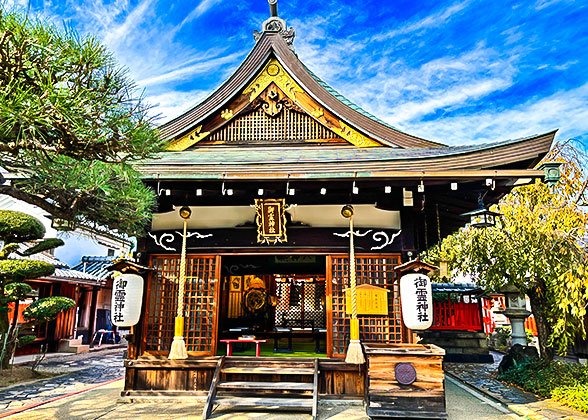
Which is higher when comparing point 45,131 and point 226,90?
point 226,90

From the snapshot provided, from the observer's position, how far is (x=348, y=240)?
7.86m

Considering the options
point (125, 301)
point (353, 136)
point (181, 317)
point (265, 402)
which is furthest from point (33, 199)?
point (353, 136)

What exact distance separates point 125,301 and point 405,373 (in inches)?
200

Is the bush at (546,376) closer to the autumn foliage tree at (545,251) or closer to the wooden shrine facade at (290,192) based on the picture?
the autumn foliage tree at (545,251)

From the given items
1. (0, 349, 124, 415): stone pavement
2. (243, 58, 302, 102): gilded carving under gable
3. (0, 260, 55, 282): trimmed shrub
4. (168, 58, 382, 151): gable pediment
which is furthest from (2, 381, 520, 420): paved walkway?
(243, 58, 302, 102): gilded carving under gable

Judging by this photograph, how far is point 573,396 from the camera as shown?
7309mm

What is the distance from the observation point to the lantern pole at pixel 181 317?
6782mm

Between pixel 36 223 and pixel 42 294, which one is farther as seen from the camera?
pixel 42 294

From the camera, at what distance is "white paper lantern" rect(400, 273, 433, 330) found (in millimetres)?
6867

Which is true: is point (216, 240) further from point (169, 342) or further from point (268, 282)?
point (268, 282)

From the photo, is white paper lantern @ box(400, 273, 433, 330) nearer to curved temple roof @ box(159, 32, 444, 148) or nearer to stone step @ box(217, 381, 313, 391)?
stone step @ box(217, 381, 313, 391)

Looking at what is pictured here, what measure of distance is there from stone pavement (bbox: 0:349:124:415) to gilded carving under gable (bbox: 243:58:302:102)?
7.91 m

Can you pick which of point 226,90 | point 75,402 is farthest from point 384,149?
point 75,402

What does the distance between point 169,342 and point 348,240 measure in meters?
4.10
